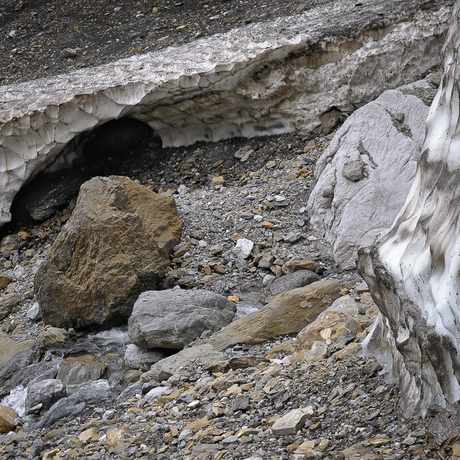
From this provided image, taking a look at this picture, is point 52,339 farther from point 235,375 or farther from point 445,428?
point 445,428

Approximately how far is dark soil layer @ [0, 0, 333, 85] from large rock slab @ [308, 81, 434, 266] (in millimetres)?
2963

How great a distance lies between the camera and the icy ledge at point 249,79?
6.76 m

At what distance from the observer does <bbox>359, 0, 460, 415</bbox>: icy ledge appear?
1.77 meters

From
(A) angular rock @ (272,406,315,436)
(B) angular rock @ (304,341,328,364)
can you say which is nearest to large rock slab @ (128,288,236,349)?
(B) angular rock @ (304,341,328,364)

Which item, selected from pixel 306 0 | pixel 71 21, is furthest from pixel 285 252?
pixel 71 21

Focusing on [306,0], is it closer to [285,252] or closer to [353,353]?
[285,252]

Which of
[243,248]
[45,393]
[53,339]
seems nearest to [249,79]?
[243,248]

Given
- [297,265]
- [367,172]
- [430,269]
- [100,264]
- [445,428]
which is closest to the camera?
[445,428]

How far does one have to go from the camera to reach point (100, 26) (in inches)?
356

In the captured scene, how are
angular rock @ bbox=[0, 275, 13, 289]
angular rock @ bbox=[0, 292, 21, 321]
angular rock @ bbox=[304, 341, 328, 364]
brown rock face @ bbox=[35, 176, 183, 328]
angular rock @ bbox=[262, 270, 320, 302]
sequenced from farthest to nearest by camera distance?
angular rock @ bbox=[0, 275, 13, 289] < angular rock @ bbox=[0, 292, 21, 321] < brown rock face @ bbox=[35, 176, 183, 328] < angular rock @ bbox=[262, 270, 320, 302] < angular rock @ bbox=[304, 341, 328, 364]

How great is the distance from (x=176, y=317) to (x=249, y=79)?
3.93m

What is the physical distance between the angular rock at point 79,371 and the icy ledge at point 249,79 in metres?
3.51

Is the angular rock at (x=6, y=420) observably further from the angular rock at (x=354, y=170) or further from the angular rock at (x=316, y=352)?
the angular rock at (x=354, y=170)

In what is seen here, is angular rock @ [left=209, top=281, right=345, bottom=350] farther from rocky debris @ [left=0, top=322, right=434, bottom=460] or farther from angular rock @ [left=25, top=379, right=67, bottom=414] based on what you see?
angular rock @ [left=25, top=379, right=67, bottom=414]
